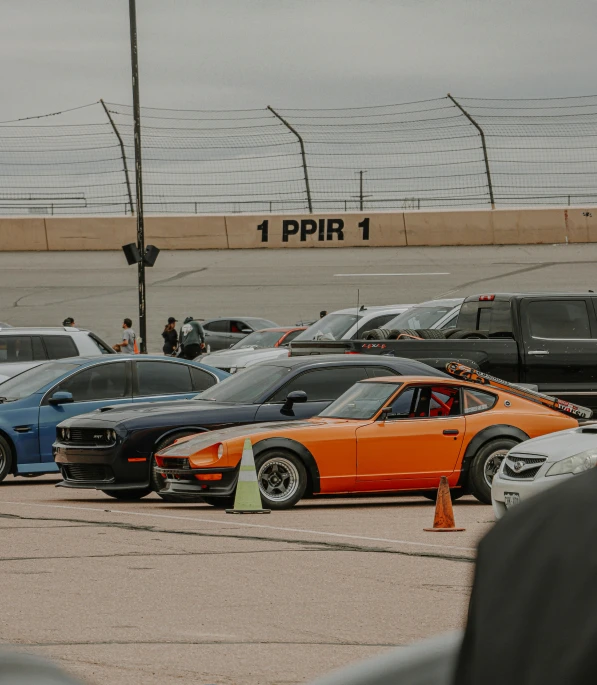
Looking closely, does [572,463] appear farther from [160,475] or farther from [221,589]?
[160,475]

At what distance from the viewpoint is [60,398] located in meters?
15.0

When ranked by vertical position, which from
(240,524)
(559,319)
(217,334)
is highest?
(559,319)

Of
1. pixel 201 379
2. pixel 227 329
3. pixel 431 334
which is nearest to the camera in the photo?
pixel 201 379

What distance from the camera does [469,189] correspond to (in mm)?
36594

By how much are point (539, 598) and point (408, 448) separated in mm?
11314

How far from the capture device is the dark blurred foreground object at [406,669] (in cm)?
145

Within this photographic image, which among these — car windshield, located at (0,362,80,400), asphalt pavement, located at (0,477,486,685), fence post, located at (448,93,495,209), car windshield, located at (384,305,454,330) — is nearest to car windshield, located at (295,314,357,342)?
car windshield, located at (384,305,454,330)

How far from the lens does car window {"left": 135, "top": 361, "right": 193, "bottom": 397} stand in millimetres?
15625

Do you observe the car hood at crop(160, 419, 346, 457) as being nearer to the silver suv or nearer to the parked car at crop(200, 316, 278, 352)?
the silver suv

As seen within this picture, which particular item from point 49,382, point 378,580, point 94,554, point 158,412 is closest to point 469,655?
point 378,580

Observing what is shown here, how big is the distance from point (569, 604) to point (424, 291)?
1344 inches

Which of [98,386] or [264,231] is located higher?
[264,231]

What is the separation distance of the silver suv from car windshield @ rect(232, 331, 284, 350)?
271 inches

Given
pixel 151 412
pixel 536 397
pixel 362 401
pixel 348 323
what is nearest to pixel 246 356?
pixel 348 323
